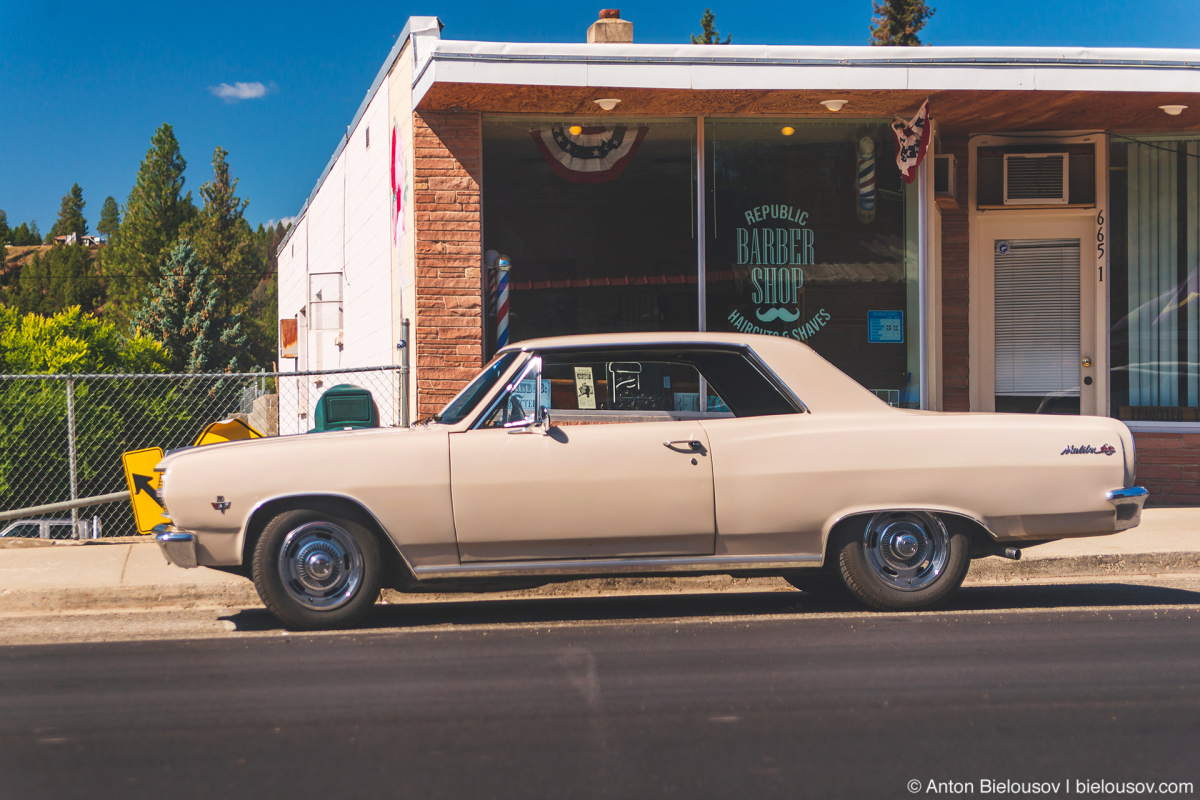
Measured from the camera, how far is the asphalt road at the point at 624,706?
3416 millimetres

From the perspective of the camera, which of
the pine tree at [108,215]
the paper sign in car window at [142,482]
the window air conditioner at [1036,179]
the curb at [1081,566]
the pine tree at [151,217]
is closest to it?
the curb at [1081,566]

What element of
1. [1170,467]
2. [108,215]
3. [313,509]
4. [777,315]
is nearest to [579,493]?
[313,509]

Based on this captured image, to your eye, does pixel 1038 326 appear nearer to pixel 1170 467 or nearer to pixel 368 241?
pixel 1170 467

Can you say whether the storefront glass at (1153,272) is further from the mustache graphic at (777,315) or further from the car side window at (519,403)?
the car side window at (519,403)

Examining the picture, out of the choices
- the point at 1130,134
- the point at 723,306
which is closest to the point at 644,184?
the point at 723,306

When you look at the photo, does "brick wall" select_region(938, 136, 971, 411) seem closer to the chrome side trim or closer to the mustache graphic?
the mustache graphic

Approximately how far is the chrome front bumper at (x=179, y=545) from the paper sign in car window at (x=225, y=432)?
6.77ft

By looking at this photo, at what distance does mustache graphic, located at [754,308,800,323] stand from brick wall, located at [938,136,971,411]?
1544 millimetres

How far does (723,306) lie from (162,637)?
227 inches

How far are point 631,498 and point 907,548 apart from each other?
149 centimetres

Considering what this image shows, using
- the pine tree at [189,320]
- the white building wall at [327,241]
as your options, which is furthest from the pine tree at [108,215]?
the white building wall at [327,241]

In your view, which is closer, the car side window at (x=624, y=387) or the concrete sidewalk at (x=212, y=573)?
the car side window at (x=624, y=387)

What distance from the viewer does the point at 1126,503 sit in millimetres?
5582

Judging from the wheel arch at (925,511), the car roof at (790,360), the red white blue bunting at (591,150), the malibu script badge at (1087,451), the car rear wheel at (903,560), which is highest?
the red white blue bunting at (591,150)
